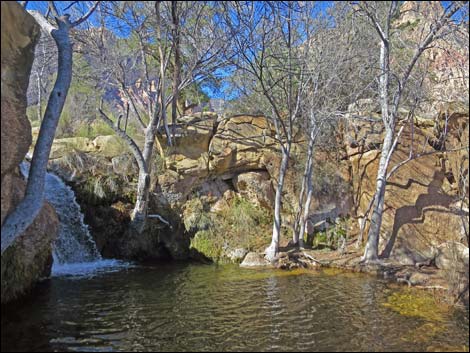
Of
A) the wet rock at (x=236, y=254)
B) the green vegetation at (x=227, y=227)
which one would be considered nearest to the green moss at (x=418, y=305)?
the wet rock at (x=236, y=254)

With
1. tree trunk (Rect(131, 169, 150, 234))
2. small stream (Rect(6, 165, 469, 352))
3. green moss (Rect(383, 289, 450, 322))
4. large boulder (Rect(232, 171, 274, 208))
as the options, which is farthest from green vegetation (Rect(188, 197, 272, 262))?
green moss (Rect(383, 289, 450, 322))

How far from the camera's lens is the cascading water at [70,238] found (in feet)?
38.6

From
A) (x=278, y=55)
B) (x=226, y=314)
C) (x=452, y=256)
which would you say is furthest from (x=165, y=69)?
(x=452, y=256)

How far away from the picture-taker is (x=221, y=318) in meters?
7.02

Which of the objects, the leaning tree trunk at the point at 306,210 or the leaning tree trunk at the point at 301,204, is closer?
the leaning tree trunk at the point at 301,204

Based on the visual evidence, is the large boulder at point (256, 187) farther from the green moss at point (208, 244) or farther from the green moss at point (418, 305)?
the green moss at point (418, 305)

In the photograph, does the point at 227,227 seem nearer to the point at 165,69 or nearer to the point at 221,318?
the point at 165,69

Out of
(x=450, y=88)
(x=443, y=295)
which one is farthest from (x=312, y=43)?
(x=443, y=295)

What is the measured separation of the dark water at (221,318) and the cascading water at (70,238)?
6.83ft

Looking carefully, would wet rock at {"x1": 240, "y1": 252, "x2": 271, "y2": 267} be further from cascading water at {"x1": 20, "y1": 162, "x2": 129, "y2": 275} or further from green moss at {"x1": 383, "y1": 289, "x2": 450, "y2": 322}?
green moss at {"x1": 383, "y1": 289, "x2": 450, "y2": 322}

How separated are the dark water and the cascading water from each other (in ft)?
6.83

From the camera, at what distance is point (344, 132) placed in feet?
52.6

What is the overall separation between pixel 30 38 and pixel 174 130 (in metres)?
7.88

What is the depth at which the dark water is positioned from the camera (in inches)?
228
